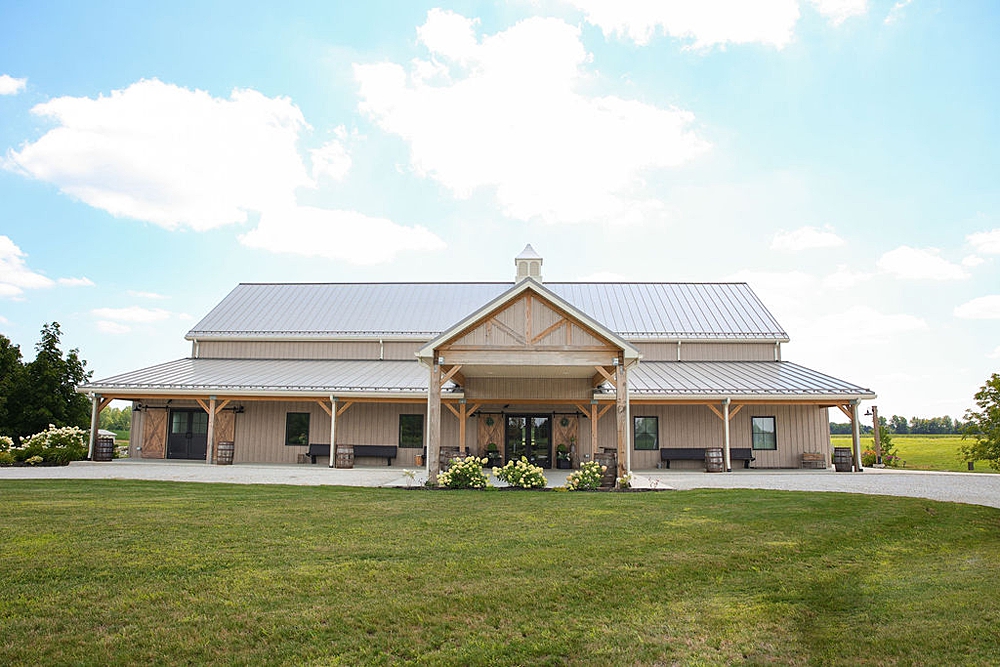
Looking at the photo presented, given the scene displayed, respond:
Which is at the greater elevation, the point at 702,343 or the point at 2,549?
the point at 702,343

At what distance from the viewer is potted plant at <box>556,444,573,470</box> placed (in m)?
21.8

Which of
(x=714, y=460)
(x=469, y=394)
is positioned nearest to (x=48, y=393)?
(x=469, y=394)

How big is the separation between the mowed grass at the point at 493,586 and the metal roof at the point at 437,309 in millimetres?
15698

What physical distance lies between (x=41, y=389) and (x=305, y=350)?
427 inches

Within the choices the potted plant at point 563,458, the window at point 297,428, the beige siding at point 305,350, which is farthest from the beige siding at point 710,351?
the window at point 297,428

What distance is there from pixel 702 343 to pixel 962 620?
20356 mm

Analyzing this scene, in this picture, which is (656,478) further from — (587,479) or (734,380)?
(734,380)

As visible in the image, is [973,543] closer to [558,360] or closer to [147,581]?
[558,360]

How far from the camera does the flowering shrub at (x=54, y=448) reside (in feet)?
64.0

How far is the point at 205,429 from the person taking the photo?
23.8m

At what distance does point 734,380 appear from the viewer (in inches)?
860

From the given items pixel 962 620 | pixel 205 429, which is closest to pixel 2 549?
pixel 962 620

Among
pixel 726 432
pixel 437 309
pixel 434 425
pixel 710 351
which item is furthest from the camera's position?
pixel 437 309

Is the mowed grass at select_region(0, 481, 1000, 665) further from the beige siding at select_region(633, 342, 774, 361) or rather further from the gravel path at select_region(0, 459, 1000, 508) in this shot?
the beige siding at select_region(633, 342, 774, 361)
